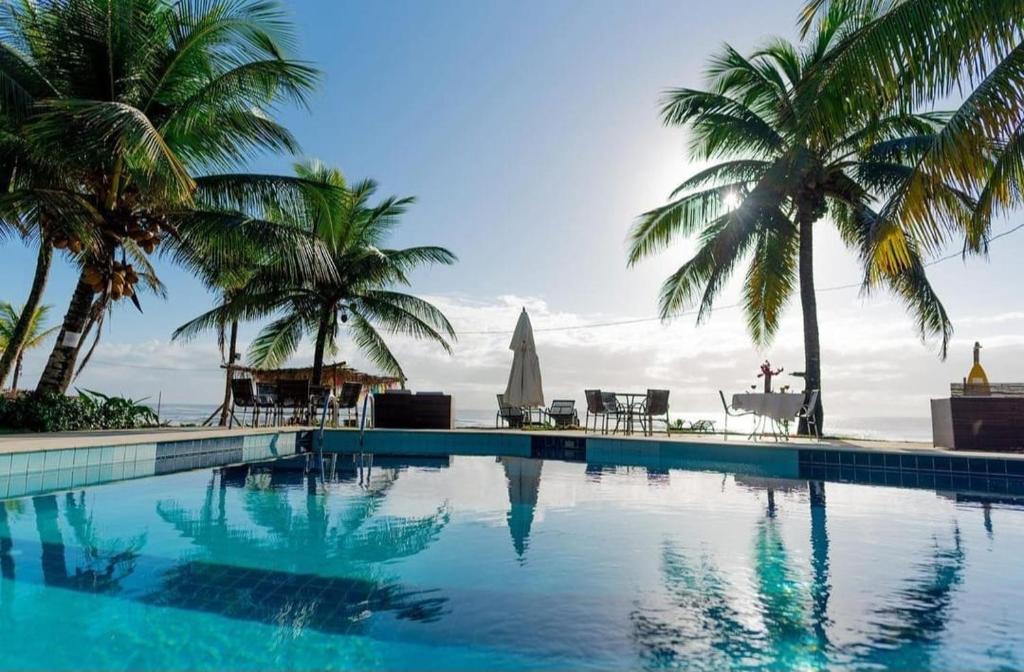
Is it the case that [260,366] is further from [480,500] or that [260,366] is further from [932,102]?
[932,102]

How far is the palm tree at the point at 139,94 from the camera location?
812cm

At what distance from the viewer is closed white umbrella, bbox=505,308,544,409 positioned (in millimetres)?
12320

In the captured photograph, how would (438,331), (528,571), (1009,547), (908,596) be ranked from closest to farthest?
1. (908,596)
2. (528,571)
3. (1009,547)
4. (438,331)

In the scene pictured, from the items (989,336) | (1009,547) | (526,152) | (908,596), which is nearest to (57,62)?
(526,152)

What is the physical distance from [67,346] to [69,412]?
0.99m

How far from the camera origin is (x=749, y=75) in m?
11.1

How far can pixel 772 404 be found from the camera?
9961mm

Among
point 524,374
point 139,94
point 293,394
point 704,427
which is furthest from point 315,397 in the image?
point 704,427

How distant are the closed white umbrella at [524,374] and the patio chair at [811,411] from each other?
4628 millimetres

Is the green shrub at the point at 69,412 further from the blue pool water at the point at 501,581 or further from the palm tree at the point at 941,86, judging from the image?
the palm tree at the point at 941,86

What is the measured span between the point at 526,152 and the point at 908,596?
1069 centimetres

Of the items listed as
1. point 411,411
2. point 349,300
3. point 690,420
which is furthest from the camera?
point 690,420

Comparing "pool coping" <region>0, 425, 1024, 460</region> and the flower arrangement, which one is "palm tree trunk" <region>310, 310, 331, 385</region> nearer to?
"pool coping" <region>0, 425, 1024, 460</region>

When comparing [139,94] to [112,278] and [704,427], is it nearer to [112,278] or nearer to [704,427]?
[112,278]
